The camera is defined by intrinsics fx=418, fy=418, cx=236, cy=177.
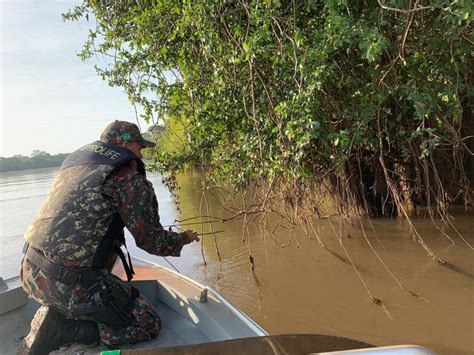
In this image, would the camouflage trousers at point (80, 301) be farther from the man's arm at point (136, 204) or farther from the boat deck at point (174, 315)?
the man's arm at point (136, 204)

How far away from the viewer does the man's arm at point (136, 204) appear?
8.02 ft

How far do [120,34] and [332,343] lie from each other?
4769 mm

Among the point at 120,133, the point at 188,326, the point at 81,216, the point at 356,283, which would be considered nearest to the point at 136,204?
the point at 81,216

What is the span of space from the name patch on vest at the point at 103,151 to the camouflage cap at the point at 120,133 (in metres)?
0.10

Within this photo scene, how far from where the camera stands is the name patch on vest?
249cm

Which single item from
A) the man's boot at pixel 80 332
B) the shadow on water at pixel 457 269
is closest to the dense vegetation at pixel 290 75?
the shadow on water at pixel 457 269

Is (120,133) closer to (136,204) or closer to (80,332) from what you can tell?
(136,204)

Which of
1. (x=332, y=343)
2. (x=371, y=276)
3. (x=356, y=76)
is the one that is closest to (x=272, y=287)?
(x=371, y=276)

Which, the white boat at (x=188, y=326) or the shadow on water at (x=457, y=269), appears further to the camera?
the shadow on water at (x=457, y=269)

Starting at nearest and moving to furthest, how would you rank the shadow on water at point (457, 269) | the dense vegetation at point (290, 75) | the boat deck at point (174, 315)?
the boat deck at point (174, 315) → the dense vegetation at point (290, 75) → the shadow on water at point (457, 269)

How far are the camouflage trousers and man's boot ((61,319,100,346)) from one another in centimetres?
6

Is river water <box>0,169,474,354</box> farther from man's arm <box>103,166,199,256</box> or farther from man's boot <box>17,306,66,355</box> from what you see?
man's boot <box>17,306,66,355</box>

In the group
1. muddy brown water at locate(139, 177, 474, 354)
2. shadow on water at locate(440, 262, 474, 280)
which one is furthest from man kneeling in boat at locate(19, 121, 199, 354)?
shadow on water at locate(440, 262, 474, 280)

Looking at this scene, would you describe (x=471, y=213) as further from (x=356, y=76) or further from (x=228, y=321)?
(x=228, y=321)
